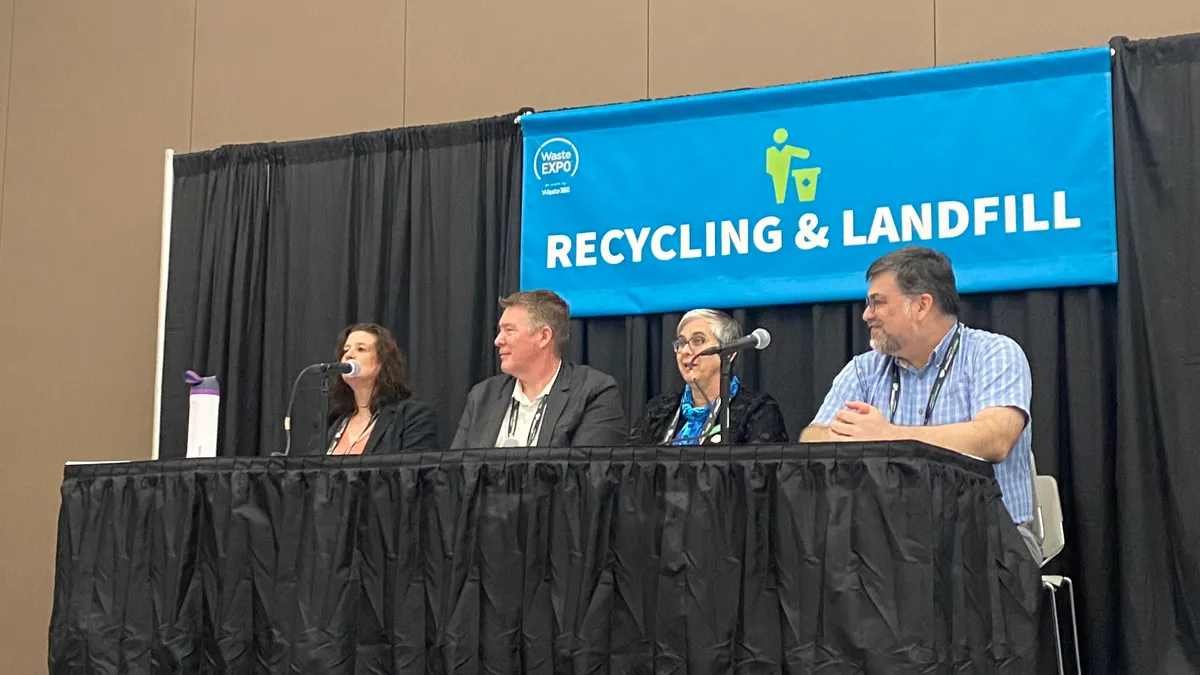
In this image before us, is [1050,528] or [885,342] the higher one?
[885,342]

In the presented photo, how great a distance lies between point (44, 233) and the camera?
535 cm

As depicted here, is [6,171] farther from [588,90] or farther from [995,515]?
[995,515]

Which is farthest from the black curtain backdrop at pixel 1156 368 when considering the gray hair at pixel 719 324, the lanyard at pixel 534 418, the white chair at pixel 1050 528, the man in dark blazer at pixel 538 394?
the lanyard at pixel 534 418

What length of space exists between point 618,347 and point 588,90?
95cm

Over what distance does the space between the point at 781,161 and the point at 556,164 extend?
747 mm

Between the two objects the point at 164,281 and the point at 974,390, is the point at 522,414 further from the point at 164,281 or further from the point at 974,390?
the point at 164,281

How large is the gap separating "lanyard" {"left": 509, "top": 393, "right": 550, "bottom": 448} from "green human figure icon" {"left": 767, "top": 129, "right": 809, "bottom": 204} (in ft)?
3.17

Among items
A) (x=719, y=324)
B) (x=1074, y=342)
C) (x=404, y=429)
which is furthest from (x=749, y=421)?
(x=404, y=429)

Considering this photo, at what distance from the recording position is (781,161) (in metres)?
3.99

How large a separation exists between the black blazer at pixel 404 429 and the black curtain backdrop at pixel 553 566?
1.04m

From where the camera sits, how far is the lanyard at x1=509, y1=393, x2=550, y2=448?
3.54m

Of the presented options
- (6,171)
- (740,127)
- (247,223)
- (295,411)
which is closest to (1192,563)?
(740,127)

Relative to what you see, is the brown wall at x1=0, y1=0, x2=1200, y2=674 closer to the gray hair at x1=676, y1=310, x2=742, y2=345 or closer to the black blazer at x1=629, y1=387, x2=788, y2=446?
the gray hair at x1=676, y1=310, x2=742, y2=345

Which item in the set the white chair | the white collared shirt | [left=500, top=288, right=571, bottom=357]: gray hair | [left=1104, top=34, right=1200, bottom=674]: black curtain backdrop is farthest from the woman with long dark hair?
[left=1104, top=34, right=1200, bottom=674]: black curtain backdrop
